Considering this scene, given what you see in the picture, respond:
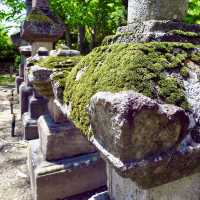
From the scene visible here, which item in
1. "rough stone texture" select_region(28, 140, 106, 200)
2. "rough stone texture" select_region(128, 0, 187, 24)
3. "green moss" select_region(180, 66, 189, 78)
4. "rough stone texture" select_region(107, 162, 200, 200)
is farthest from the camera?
"rough stone texture" select_region(28, 140, 106, 200)

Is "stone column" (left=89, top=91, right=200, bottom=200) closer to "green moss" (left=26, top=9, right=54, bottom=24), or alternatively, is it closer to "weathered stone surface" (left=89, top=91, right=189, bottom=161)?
"weathered stone surface" (left=89, top=91, right=189, bottom=161)

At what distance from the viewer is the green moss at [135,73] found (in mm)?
1009

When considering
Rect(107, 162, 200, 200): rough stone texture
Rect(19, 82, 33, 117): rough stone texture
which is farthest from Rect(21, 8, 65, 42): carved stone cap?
Rect(107, 162, 200, 200): rough stone texture

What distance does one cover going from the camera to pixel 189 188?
1.35 m

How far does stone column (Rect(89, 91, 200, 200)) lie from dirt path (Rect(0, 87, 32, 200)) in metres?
2.62

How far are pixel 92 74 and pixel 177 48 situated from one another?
0.38m

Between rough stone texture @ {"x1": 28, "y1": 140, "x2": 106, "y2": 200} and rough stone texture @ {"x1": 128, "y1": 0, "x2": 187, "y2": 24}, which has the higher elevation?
rough stone texture @ {"x1": 128, "y1": 0, "x2": 187, "y2": 24}

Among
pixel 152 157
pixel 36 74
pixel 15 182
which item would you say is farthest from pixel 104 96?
pixel 15 182

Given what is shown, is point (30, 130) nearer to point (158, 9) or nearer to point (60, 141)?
point (60, 141)

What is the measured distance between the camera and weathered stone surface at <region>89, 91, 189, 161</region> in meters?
0.85

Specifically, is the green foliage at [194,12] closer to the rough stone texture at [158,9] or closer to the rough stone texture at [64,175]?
the rough stone texture at [64,175]

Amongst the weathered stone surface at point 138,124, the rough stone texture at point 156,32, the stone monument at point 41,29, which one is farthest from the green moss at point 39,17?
the weathered stone surface at point 138,124

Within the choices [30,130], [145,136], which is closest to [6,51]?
[30,130]

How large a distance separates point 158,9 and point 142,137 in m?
1.05
